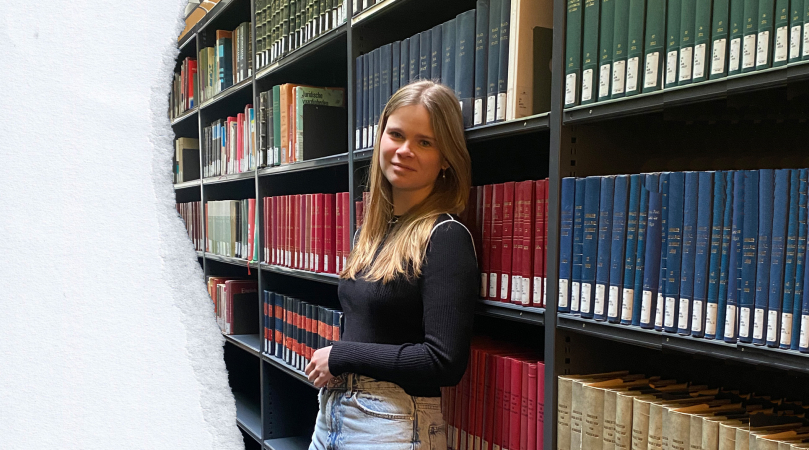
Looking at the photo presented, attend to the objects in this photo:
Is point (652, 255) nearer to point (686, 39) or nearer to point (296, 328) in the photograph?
point (686, 39)

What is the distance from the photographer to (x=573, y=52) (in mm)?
1078

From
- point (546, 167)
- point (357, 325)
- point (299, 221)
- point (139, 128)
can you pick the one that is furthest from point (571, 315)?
point (139, 128)

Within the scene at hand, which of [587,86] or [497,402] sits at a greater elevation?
[587,86]

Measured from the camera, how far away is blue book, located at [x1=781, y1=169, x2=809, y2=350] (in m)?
0.77

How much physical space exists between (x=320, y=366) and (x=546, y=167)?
0.80 metres

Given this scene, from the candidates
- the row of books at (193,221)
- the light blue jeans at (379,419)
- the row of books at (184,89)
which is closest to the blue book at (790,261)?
the light blue jeans at (379,419)

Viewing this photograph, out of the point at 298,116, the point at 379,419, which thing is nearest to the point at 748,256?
the point at 379,419

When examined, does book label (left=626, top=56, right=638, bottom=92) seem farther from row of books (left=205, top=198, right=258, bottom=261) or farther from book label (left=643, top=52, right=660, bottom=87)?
row of books (left=205, top=198, right=258, bottom=261)

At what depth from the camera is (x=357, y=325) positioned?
50.5 inches

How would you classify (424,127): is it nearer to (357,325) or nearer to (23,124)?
(357,325)

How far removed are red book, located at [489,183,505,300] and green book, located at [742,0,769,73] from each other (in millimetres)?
536

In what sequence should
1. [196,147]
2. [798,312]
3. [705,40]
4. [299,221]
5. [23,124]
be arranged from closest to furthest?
[798,312] → [705,40] → [299,221] → [23,124] → [196,147]

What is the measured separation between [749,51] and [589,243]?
1.28 feet

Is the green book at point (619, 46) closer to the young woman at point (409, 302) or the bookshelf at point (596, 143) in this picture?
the bookshelf at point (596, 143)
